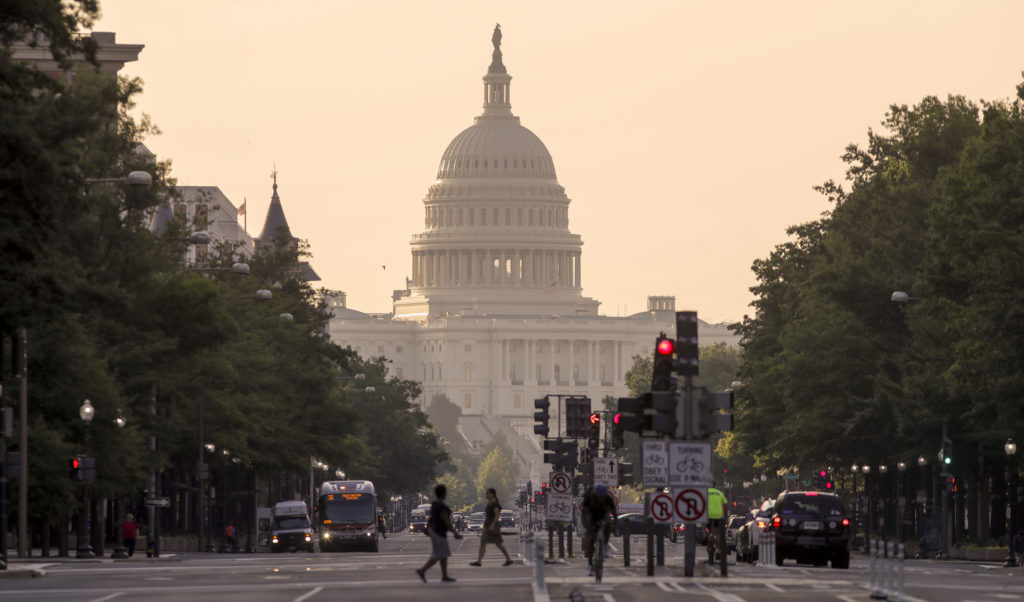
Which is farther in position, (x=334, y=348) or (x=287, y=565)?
(x=334, y=348)

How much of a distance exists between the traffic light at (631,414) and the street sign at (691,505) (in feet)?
8.07

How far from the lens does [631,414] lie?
4138 cm

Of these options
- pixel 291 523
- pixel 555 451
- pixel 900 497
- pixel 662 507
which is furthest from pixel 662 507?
pixel 291 523

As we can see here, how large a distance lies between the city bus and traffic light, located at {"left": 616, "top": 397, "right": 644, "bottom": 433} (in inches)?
1911

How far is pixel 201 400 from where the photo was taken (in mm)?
76812

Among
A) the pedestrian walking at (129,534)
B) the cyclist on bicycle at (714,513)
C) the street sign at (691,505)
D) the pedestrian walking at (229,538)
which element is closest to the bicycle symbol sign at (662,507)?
the street sign at (691,505)

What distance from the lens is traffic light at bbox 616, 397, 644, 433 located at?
38.9 meters

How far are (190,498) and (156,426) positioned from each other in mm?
36834

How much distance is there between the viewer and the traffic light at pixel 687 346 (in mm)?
36656

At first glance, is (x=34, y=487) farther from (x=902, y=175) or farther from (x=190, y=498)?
(x=190, y=498)

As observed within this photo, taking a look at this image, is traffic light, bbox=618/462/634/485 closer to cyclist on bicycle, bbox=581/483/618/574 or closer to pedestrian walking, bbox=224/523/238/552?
cyclist on bicycle, bbox=581/483/618/574

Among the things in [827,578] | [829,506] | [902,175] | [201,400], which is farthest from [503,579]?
[902,175]

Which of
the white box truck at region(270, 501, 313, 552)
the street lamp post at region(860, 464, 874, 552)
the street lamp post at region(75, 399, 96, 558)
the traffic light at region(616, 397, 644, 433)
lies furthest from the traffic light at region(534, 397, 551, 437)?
the street lamp post at region(860, 464, 874, 552)

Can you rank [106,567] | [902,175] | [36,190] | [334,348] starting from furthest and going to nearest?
[334,348], [902,175], [106,567], [36,190]
